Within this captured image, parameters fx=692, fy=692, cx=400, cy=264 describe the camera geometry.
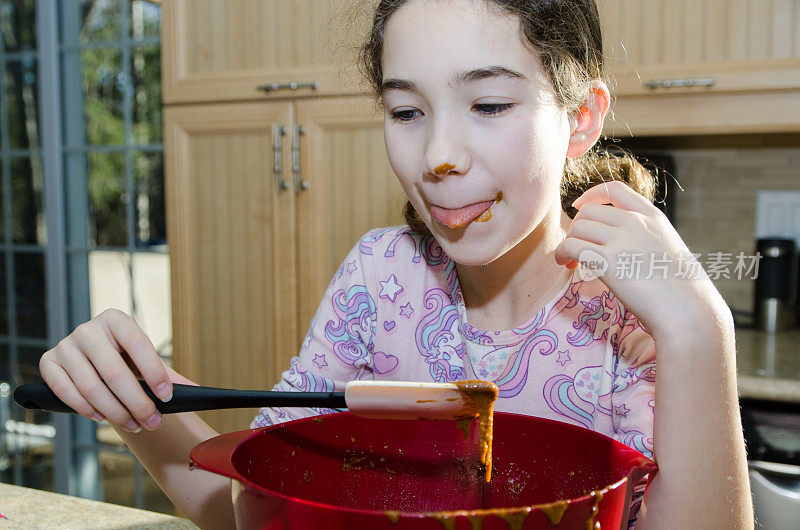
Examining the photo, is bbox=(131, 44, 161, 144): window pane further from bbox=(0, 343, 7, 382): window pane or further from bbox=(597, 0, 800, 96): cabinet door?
bbox=(597, 0, 800, 96): cabinet door

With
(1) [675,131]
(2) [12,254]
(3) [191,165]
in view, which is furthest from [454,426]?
(2) [12,254]

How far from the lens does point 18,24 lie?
8.20 feet

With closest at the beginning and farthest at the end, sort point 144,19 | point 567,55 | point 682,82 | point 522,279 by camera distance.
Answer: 1. point 567,55
2. point 522,279
3. point 682,82
4. point 144,19

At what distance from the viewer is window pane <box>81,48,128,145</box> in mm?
2391

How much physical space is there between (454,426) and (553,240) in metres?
0.38

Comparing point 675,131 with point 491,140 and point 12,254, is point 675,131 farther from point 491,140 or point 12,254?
point 12,254

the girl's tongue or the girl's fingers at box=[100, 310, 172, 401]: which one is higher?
the girl's tongue

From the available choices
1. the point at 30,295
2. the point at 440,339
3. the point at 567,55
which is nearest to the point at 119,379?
the point at 440,339

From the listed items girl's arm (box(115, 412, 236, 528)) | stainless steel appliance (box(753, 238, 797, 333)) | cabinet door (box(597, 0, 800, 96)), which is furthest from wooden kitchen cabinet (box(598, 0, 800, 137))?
girl's arm (box(115, 412, 236, 528))

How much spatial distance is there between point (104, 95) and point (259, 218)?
0.99 meters

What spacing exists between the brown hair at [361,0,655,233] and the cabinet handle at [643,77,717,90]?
0.56m

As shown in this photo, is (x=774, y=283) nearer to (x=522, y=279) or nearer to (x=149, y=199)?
(x=522, y=279)

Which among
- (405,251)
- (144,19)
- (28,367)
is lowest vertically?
(28,367)

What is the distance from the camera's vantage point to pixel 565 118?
819 mm
